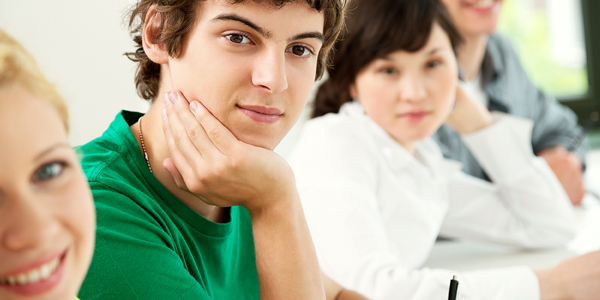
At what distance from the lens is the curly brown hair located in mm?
773

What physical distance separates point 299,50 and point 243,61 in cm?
10

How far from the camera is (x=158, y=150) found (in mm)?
793

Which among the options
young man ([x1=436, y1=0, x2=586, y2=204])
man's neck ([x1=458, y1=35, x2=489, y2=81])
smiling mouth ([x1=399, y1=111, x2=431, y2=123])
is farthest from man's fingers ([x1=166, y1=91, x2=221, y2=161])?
man's neck ([x1=458, y1=35, x2=489, y2=81])

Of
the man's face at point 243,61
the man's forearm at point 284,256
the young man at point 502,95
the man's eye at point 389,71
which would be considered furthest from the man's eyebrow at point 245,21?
the young man at point 502,95

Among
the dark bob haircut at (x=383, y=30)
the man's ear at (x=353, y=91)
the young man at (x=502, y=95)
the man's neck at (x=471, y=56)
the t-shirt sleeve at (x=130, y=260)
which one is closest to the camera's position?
the t-shirt sleeve at (x=130, y=260)

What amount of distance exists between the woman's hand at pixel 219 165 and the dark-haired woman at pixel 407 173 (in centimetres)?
40

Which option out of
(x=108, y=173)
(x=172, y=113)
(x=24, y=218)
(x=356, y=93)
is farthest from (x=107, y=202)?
(x=356, y=93)

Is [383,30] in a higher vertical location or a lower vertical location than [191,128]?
higher

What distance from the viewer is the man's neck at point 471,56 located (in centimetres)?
210

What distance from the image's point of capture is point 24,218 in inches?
13.9

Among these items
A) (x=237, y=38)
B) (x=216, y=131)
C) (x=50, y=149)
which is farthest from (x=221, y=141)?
(x=50, y=149)

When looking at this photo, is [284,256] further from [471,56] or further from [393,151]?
[471,56]

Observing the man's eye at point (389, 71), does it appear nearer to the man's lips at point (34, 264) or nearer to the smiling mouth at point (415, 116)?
the smiling mouth at point (415, 116)

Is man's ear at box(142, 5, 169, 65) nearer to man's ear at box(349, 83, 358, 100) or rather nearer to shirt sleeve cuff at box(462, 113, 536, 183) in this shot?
man's ear at box(349, 83, 358, 100)
